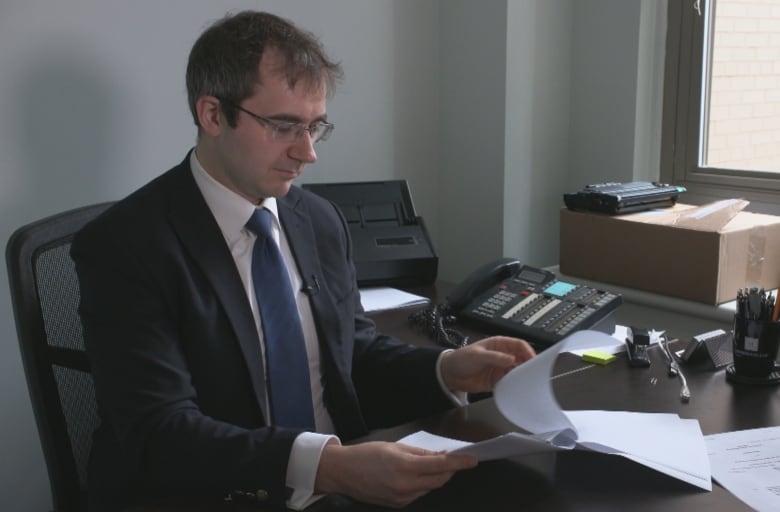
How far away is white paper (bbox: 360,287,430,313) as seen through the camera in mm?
1813

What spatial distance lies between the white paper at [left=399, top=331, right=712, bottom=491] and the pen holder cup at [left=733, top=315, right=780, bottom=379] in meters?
0.23

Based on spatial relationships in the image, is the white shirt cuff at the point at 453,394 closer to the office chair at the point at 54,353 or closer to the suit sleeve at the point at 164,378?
the suit sleeve at the point at 164,378

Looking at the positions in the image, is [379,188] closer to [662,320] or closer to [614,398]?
[662,320]

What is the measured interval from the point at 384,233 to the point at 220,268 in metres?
0.86

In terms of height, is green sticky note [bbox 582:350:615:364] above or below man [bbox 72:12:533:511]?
below

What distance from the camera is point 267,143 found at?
1242mm

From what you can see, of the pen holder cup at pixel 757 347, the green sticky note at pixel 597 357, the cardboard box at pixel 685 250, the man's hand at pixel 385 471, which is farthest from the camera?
the cardboard box at pixel 685 250

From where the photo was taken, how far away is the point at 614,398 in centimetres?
125

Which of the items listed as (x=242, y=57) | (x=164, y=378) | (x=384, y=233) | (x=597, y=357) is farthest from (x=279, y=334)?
(x=384, y=233)

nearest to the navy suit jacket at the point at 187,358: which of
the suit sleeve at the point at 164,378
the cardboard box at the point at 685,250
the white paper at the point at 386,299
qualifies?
the suit sleeve at the point at 164,378

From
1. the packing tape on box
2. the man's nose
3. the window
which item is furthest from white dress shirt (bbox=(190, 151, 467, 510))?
the window

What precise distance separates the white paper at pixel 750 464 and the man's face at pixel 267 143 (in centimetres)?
74

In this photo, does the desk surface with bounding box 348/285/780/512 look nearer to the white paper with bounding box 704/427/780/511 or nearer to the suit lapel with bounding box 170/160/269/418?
the white paper with bounding box 704/427/780/511

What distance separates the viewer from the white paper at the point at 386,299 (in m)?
1.81
